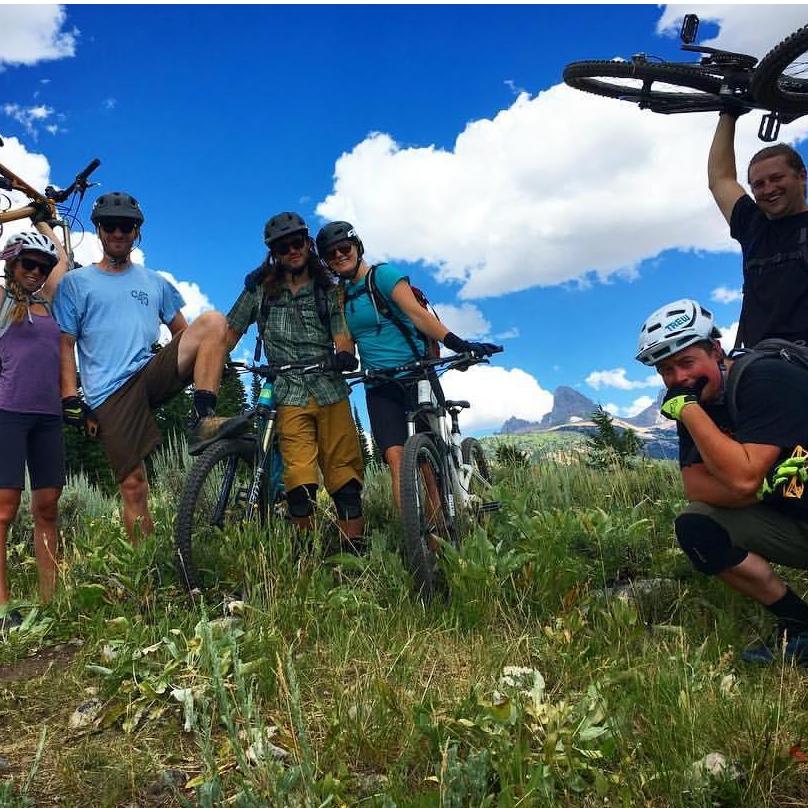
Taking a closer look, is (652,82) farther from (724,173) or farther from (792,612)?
(792,612)

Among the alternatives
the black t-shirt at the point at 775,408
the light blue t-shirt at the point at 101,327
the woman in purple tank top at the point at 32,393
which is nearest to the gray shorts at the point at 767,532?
the black t-shirt at the point at 775,408

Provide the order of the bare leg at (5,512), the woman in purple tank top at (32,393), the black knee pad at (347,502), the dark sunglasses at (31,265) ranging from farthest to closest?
the black knee pad at (347,502) < the dark sunglasses at (31,265) < the woman in purple tank top at (32,393) < the bare leg at (5,512)

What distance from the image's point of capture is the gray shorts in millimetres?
3680

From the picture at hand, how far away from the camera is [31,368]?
201 inches

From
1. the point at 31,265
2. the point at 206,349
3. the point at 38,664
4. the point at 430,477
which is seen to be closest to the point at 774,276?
the point at 430,477

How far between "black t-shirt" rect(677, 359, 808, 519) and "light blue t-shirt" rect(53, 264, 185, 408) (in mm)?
4241

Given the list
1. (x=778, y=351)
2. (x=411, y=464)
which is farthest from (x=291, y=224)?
(x=778, y=351)

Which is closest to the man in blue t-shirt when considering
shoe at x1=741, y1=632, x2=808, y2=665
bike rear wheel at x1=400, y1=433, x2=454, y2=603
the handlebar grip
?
bike rear wheel at x1=400, y1=433, x2=454, y2=603

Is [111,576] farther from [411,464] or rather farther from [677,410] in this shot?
[677,410]

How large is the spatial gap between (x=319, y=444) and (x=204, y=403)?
1.08 metres

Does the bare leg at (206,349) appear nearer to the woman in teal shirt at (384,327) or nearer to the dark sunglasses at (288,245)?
the dark sunglasses at (288,245)

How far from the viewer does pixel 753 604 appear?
13.6 feet

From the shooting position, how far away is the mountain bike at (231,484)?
4.38 metres

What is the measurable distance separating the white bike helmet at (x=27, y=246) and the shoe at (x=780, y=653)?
17.6 ft
